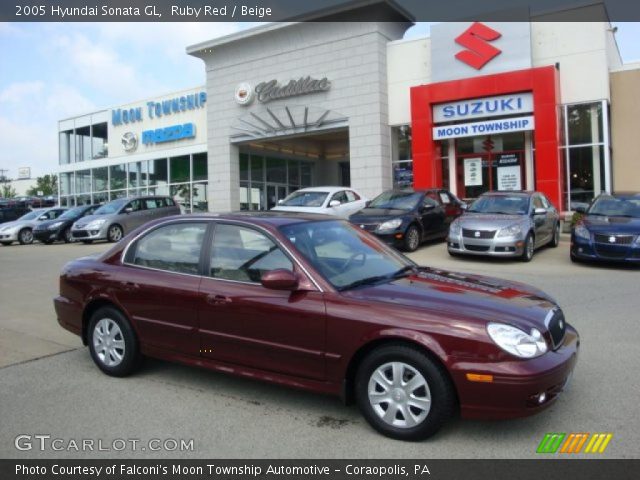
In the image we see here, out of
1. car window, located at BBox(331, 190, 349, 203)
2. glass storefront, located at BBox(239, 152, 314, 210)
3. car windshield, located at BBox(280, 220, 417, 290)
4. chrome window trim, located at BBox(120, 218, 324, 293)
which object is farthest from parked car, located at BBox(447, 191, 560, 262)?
glass storefront, located at BBox(239, 152, 314, 210)

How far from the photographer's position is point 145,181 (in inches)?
1247

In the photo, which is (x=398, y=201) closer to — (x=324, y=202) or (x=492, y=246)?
(x=324, y=202)

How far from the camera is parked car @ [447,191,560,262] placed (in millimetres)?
12055

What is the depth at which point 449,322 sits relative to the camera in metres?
3.67

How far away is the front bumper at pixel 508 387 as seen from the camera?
3.51 metres

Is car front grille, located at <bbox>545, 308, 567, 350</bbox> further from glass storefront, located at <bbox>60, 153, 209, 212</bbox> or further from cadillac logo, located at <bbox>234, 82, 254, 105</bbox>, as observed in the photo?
glass storefront, located at <bbox>60, 153, 209, 212</bbox>

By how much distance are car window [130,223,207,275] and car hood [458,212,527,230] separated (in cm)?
858

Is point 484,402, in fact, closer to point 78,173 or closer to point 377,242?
point 377,242

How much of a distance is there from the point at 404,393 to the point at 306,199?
1269 cm

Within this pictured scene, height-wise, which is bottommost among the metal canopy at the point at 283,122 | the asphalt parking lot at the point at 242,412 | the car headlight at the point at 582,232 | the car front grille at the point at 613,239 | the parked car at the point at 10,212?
the asphalt parking lot at the point at 242,412

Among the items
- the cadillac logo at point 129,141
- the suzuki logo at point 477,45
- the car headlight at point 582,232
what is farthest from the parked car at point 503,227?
the cadillac logo at point 129,141

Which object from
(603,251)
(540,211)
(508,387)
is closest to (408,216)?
(540,211)
